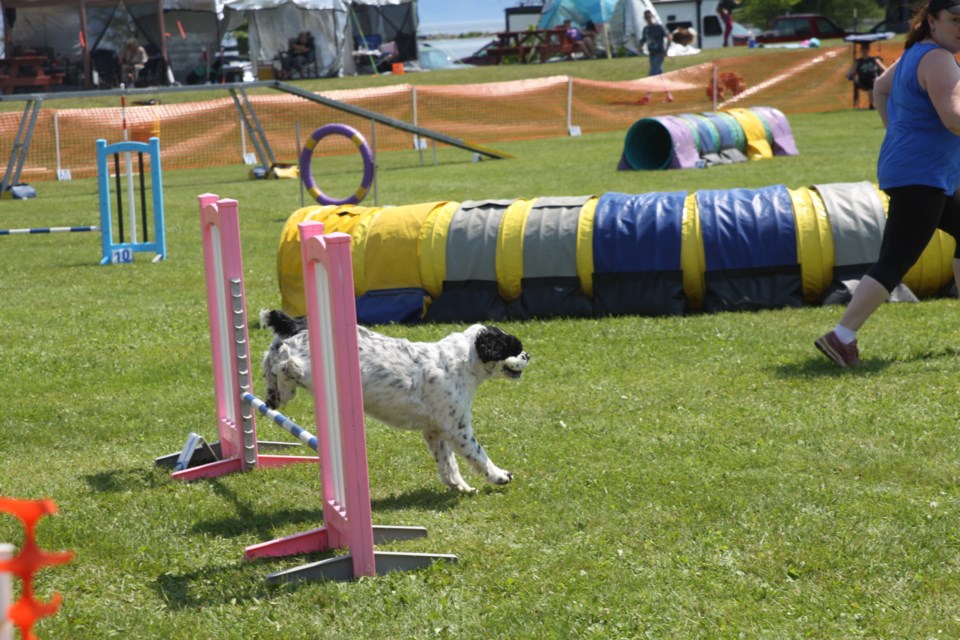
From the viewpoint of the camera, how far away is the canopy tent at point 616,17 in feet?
136

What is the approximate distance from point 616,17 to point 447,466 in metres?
38.9

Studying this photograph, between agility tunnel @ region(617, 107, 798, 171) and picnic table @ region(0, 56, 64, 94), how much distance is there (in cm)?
2058

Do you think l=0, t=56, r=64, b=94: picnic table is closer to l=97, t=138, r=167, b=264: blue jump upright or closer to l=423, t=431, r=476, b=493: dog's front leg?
l=97, t=138, r=167, b=264: blue jump upright

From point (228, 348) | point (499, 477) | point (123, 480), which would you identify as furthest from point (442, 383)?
point (123, 480)

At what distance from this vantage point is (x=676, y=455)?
528cm

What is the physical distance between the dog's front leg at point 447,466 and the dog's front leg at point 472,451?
A: 0.06 metres

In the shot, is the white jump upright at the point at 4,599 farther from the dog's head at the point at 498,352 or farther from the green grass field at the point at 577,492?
the dog's head at the point at 498,352

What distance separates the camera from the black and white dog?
4.90 metres

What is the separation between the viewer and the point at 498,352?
16.3ft

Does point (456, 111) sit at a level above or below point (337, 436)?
above

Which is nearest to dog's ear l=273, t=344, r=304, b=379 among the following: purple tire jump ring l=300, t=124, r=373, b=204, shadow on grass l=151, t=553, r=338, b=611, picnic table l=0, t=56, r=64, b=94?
shadow on grass l=151, t=553, r=338, b=611

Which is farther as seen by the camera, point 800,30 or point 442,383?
point 800,30

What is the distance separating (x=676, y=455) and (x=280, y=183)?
1600 cm

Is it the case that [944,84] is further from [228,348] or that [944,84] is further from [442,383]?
[228,348]
